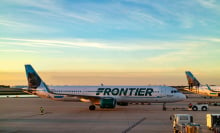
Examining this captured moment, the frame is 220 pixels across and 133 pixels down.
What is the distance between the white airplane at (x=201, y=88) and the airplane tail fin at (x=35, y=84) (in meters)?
48.9

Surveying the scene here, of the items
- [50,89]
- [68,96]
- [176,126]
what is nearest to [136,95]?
[68,96]

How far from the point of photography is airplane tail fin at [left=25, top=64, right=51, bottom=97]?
45722 millimetres

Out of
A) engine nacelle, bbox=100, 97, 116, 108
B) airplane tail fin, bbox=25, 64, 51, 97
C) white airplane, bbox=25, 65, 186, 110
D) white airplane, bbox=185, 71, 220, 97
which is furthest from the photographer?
white airplane, bbox=185, 71, 220, 97

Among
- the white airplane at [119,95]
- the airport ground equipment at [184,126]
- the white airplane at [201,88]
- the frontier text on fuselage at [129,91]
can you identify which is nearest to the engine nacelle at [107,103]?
the white airplane at [119,95]

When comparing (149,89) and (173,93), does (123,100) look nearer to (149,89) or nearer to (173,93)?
(149,89)

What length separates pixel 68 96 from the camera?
4294cm

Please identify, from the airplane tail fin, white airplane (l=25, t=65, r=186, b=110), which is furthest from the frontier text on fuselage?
the airplane tail fin

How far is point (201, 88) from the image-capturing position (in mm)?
81375

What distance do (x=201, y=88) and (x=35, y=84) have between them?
50271mm

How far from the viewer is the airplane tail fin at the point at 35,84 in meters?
45.7

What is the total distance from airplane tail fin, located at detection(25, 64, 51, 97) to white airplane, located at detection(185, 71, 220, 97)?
48871mm

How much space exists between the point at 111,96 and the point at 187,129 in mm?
24369

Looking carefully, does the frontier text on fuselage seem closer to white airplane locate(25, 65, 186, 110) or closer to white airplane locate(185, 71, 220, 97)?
white airplane locate(25, 65, 186, 110)

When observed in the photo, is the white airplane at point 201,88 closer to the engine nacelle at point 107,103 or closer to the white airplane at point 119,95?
the white airplane at point 119,95
